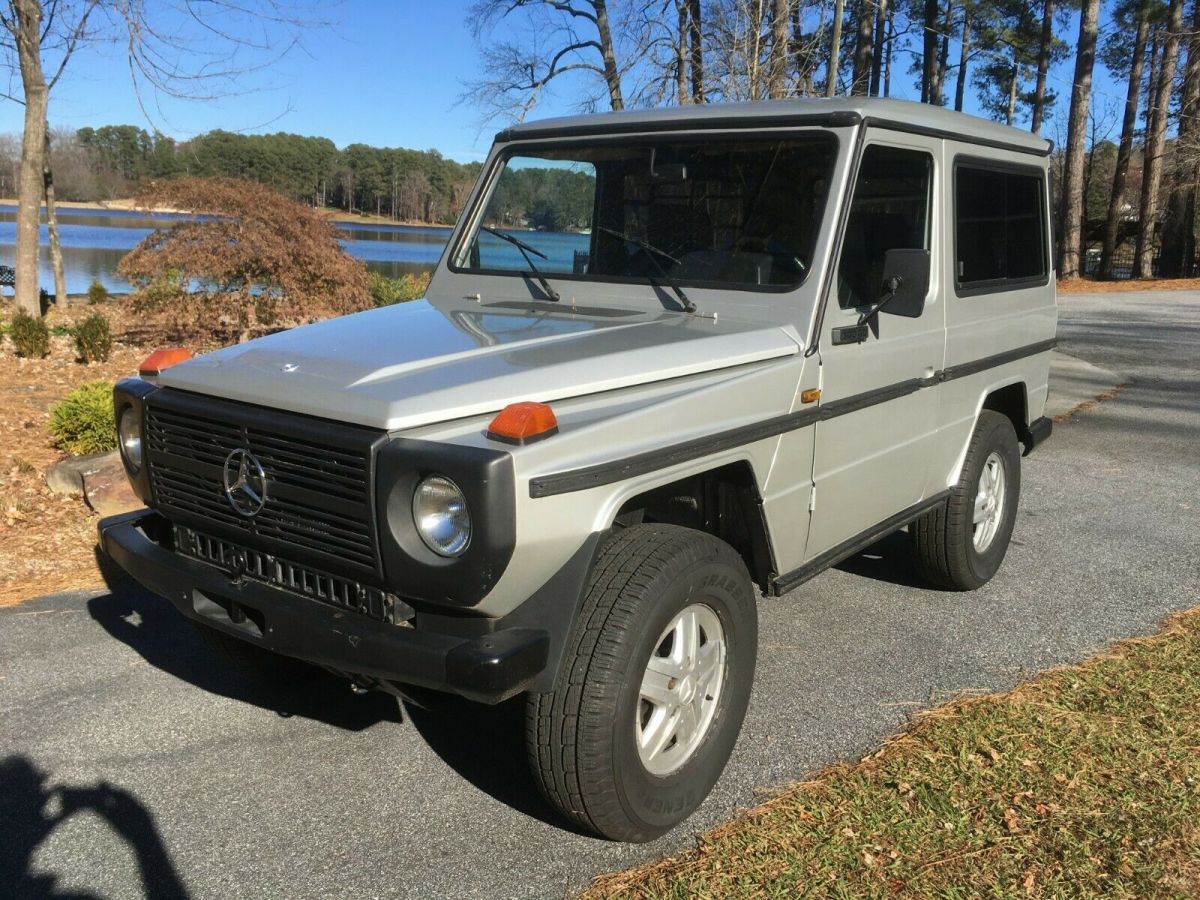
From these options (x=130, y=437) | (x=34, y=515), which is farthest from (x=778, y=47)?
(x=130, y=437)

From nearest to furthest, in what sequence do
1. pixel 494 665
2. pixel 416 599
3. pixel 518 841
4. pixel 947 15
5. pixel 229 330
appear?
pixel 494 665 → pixel 416 599 → pixel 518 841 → pixel 229 330 → pixel 947 15

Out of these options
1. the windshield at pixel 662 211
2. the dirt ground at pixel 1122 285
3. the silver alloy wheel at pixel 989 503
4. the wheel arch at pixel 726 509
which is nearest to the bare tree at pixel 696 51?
the silver alloy wheel at pixel 989 503

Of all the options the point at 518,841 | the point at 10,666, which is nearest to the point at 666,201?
the point at 518,841

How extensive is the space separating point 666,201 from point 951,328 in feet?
4.56

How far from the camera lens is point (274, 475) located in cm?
271

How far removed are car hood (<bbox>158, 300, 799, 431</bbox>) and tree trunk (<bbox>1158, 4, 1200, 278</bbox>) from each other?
96.7 feet

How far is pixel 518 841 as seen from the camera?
295 centimetres

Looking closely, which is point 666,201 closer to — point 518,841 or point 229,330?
point 518,841

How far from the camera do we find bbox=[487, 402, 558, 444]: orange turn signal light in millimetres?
2447

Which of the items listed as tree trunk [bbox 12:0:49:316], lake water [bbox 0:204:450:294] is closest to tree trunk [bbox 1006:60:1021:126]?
lake water [bbox 0:204:450:294]

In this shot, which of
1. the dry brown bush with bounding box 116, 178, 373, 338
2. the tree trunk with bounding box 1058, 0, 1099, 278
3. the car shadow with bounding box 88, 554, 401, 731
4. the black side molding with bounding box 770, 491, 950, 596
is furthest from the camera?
the tree trunk with bounding box 1058, 0, 1099, 278

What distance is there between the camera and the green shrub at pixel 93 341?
382 inches

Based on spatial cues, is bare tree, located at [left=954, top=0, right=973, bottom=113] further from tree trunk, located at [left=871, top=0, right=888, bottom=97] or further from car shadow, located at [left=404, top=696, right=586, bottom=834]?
car shadow, located at [left=404, top=696, right=586, bottom=834]

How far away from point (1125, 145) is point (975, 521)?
104 ft
